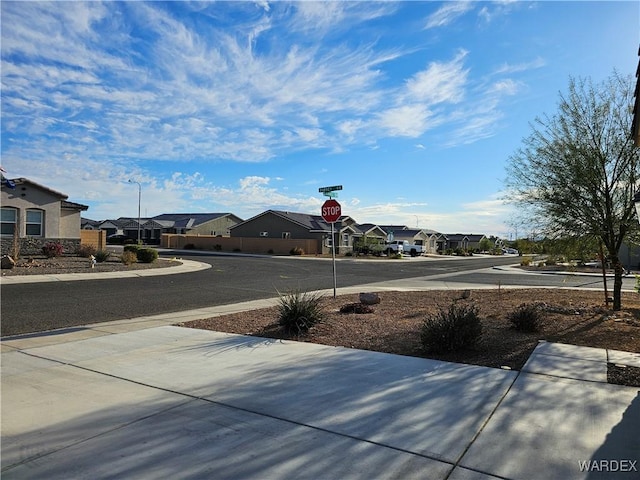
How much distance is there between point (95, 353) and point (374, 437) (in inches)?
194

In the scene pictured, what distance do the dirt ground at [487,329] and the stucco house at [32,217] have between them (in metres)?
22.5

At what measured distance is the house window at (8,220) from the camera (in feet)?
90.1

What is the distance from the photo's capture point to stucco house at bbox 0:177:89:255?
27.3 m

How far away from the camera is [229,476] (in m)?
3.40

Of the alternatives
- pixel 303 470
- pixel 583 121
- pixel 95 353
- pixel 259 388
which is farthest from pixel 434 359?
pixel 583 121

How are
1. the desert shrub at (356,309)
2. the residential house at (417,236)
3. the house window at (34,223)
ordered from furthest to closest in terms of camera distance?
the residential house at (417,236) → the house window at (34,223) → the desert shrub at (356,309)

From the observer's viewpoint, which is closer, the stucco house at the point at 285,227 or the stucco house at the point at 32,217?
the stucco house at the point at 32,217

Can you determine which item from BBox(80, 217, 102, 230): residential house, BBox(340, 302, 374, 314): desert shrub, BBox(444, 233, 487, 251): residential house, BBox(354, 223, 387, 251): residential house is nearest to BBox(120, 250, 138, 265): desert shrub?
BBox(340, 302, 374, 314): desert shrub

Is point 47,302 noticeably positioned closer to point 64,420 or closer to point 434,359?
point 64,420

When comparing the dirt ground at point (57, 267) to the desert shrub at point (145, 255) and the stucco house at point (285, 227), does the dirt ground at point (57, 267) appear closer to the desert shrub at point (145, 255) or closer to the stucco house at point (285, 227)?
the desert shrub at point (145, 255)

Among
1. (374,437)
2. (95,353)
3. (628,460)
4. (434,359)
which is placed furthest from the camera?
(95,353)

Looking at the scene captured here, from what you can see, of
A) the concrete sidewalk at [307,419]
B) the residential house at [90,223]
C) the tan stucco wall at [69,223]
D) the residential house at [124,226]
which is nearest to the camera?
the concrete sidewalk at [307,419]

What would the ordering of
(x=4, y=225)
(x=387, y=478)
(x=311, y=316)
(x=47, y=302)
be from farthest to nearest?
(x=4, y=225), (x=47, y=302), (x=311, y=316), (x=387, y=478)

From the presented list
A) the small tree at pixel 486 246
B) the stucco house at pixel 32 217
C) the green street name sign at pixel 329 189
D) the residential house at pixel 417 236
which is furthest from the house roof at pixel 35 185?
the small tree at pixel 486 246
